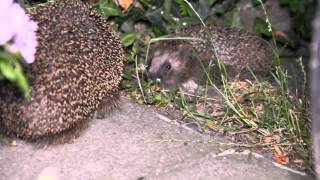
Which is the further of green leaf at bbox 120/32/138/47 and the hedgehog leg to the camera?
green leaf at bbox 120/32/138/47

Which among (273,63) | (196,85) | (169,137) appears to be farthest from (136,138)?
(273,63)

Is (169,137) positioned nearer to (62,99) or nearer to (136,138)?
(136,138)

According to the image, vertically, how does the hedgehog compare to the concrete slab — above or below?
above

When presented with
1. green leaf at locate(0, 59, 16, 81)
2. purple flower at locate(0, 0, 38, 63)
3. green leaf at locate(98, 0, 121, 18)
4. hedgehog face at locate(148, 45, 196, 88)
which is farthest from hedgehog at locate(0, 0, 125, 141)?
green leaf at locate(0, 59, 16, 81)

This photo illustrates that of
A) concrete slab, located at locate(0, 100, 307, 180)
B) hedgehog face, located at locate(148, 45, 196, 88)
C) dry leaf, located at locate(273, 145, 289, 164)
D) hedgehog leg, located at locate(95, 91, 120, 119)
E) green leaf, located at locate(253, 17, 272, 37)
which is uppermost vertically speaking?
green leaf, located at locate(253, 17, 272, 37)

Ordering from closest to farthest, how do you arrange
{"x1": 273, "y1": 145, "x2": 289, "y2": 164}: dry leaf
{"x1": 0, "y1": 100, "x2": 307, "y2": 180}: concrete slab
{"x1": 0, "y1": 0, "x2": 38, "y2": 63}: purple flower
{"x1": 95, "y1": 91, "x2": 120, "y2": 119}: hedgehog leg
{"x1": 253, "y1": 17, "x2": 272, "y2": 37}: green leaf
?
1. {"x1": 0, "y1": 0, "x2": 38, "y2": 63}: purple flower
2. {"x1": 0, "y1": 100, "x2": 307, "y2": 180}: concrete slab
3. {"x1": 273, "y1": 145, "x2": 289, "y2": 164}: dry leaf
4. {"x1": 95, "y1": 91, "x2": 120, "y2": 119}: hedgehog leg
5. {"x1": 253, "y1": 17, "x2": 272, "y2": 37}: green leaf

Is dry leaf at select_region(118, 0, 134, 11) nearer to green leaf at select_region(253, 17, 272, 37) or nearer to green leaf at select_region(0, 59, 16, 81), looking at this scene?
green leaf at select_region(253, 17, 272, 37)

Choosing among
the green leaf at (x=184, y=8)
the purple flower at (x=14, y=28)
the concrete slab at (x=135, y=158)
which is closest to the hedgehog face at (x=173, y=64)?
the green leaf at (x=184, y=8)
